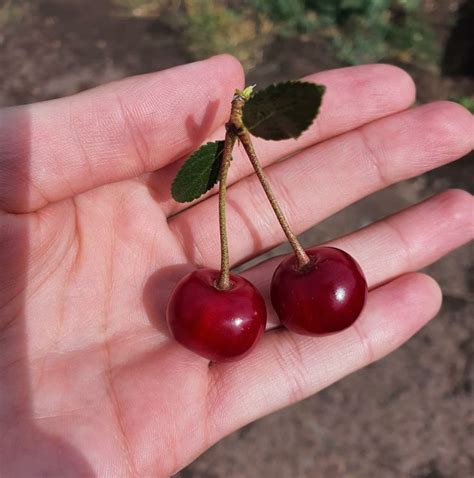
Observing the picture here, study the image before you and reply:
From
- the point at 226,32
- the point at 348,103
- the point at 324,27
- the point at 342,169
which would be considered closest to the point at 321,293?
the point at 342,169

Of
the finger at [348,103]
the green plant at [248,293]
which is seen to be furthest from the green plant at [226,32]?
the green plant at [248,293]

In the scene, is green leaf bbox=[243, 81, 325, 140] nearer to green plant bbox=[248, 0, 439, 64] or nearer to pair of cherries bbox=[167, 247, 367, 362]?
pair of cherries bbox=[167, 247, 367, 362]

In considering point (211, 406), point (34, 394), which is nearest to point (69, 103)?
point (34, 394)

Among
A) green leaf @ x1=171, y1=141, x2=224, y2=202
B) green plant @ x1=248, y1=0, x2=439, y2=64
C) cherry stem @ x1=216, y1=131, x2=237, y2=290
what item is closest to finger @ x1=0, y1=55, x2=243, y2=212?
green leaf @ x1=171, y1=141, x2=224, y2=202

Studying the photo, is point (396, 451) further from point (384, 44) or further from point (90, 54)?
point (90, 54)

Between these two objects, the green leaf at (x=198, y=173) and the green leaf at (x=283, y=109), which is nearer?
the green leaf at (x=283, y=109)

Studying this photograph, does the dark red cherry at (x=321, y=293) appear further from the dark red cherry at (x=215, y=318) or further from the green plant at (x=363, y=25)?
the green plant at (x=363, y=25)
